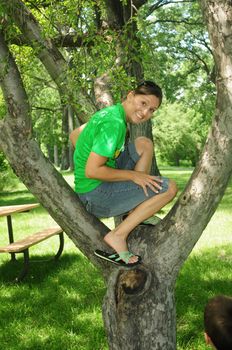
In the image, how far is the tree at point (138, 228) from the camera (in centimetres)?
327

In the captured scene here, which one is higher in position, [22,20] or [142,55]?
[22,20]

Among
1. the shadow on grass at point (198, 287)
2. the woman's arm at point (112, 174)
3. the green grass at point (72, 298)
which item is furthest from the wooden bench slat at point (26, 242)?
the woman's arm at point (112, 174)

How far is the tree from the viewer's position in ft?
10.7

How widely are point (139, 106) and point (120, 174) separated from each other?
2.03 ft

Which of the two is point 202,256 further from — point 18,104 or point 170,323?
point 18,104

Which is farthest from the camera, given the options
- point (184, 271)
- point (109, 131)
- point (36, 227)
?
point (36, 227)

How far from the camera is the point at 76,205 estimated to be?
11.8 feet

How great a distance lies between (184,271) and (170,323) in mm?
3370

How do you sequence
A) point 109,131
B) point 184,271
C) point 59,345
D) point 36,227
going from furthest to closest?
point 36,227
point 184,271
point 59,345
point 109,131

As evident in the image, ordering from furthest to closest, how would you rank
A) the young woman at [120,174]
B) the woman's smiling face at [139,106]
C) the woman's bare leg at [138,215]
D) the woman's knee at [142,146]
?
1. the woman's knee at [142,146]
2. the woman's smiling face at [139,106]
3. the woman's bare leg at [138,215]
4. the young woman at [120,174]

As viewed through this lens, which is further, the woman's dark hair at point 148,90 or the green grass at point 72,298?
the green grass at point 72,298

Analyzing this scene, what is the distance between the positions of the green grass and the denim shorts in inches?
65.0

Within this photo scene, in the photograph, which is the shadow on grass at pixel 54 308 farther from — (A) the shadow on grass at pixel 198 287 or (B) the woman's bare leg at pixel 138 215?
(B) the woman's bare leg at pixel 138 215

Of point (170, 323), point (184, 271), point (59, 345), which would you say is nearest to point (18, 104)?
point (170, 323)
